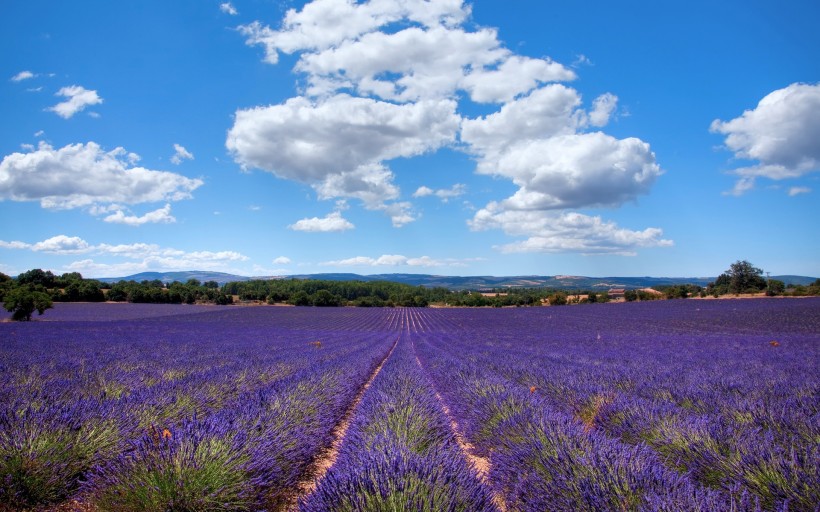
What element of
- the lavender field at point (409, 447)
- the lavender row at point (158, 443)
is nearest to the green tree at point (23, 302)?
the lavender field at point (409, 447)

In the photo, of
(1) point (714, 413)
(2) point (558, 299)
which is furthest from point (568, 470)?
(2) point (558, 299)

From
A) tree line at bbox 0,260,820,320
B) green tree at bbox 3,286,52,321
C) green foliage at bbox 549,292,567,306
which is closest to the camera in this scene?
green tree at bbox 3,286,52,321

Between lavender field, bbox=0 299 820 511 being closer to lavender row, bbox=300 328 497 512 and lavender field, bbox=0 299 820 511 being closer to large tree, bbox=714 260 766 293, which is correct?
lavender row, bbox=300 328 497 512

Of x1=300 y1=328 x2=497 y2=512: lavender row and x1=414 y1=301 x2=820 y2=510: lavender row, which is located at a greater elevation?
x1=300 y1=328 x2=497 y2=512: lavender row

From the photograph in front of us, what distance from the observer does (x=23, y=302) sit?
28.6m

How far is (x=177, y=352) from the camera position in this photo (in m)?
10.8

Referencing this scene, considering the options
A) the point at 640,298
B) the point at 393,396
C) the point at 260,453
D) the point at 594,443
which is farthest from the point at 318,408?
the point at 640,298

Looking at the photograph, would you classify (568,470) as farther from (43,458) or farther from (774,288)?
(774,288)

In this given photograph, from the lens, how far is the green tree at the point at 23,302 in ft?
91.6

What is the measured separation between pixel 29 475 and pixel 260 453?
4.30 ft

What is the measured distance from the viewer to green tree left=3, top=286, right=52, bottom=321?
27.9 metres

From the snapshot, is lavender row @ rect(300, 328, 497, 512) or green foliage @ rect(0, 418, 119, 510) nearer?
lavender row @ rect(300, 328, 497, 512)

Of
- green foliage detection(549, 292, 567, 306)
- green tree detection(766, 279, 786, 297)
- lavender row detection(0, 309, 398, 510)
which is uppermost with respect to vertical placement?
lavender row detection(0, 309, 398, 510)

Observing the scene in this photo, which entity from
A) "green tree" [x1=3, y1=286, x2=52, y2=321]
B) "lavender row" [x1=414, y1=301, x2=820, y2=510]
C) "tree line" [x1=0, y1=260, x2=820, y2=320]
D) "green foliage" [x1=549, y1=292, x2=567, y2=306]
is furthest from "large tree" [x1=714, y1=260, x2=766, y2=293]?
"green tree" [x1=3, y1=286, x2=52, y2=321]
